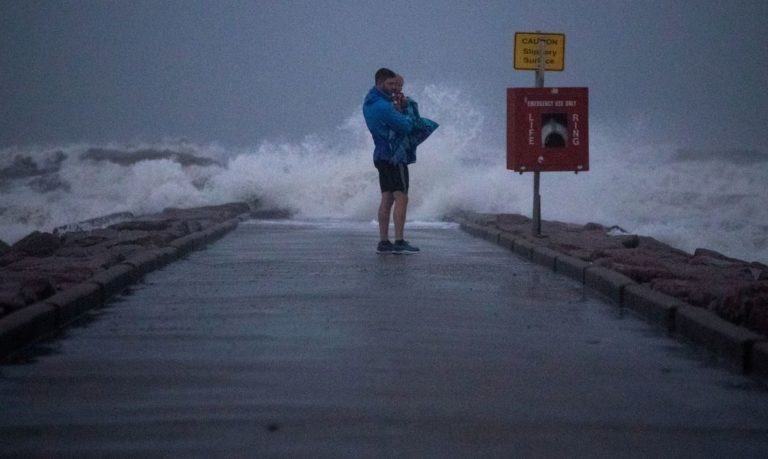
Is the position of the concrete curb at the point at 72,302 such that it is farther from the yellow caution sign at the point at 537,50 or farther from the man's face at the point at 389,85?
the yellow caution sign at the point at 537,50

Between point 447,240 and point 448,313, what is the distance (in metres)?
8.53

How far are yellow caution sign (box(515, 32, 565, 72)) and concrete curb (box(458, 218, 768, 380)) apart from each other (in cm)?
329

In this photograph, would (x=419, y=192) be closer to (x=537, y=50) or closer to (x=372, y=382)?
(x=537, y=50)

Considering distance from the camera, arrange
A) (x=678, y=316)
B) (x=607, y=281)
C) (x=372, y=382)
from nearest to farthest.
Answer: (x=372, y=382)
(x=678, y=316)
(x=607, y=281)

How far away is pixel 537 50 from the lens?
15.1 metres

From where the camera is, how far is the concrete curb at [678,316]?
634cm

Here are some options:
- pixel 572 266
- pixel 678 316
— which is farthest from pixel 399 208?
pixel 678 316

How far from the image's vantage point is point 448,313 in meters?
8.65

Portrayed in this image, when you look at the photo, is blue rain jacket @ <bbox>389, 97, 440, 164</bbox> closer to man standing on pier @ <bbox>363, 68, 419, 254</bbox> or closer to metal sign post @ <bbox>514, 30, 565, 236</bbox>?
man standing on pier @ <bbox>363, 68, 419, 254</bbox>

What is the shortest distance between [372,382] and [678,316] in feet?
8.41

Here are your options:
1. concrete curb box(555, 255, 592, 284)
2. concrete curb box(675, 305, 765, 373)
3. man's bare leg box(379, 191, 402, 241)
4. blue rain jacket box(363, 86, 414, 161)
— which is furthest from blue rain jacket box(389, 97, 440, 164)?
concrete curb box(675, 305, 765, 373)

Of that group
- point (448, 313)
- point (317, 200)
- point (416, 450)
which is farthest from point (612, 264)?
point (317, 200)

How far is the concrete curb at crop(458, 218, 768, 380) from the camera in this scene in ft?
20.8

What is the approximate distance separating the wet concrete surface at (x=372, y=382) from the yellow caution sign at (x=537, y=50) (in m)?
5.53
